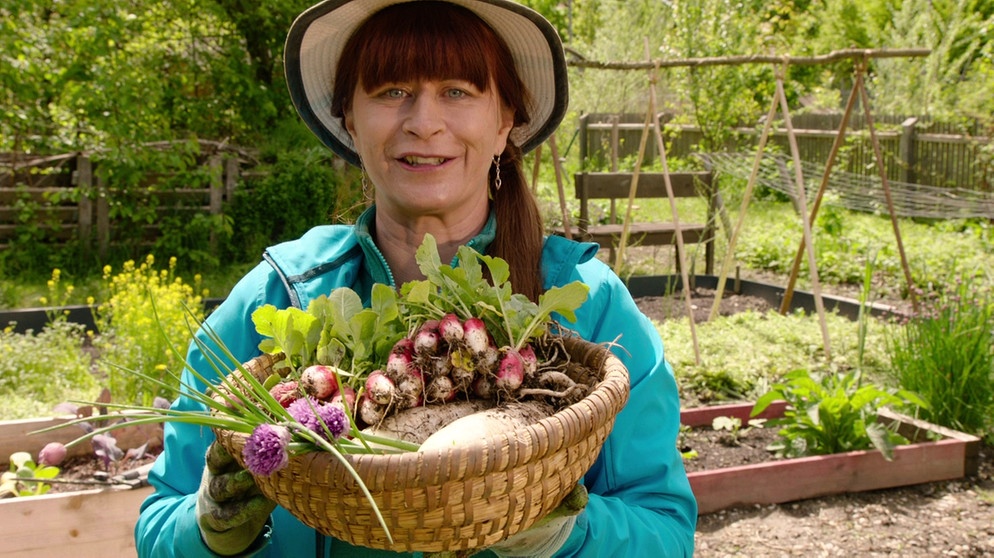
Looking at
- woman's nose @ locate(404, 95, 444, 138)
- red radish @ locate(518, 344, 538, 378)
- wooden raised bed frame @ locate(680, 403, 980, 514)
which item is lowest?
wooden raised bed frame @ locate(680, 403, 980, 514)

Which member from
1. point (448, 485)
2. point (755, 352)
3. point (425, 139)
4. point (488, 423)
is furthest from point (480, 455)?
point (755, 352)

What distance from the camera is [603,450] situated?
1.59 meters

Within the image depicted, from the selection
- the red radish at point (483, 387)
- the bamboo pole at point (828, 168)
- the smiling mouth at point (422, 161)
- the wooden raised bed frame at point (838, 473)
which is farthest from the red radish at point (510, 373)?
the bamboo pole at point (828, 168)

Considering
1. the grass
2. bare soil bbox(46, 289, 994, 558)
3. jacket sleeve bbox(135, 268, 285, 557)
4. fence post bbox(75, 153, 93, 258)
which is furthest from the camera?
fence post bbox(75, 153, 93, 258)

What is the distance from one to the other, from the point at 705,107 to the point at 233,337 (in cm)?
1293

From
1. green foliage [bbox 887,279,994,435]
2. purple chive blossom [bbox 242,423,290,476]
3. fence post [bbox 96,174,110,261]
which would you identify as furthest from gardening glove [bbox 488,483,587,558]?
fence post [bbox 96,174,110,261]

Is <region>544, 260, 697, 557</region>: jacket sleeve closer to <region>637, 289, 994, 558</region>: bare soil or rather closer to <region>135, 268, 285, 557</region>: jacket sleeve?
<region>135, 268, 285, 557</region>: jacket sleeve

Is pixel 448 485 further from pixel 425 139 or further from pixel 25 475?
pixel 25 475

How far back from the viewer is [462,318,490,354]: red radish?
4.30ft

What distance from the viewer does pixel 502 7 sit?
5.40ft

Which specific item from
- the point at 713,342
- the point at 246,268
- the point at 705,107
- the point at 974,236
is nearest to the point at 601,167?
the point at 705,107

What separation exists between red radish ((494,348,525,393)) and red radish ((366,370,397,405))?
0.50 ft

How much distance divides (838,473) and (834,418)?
0.25m

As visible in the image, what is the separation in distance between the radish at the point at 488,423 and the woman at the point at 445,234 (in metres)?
0.20
